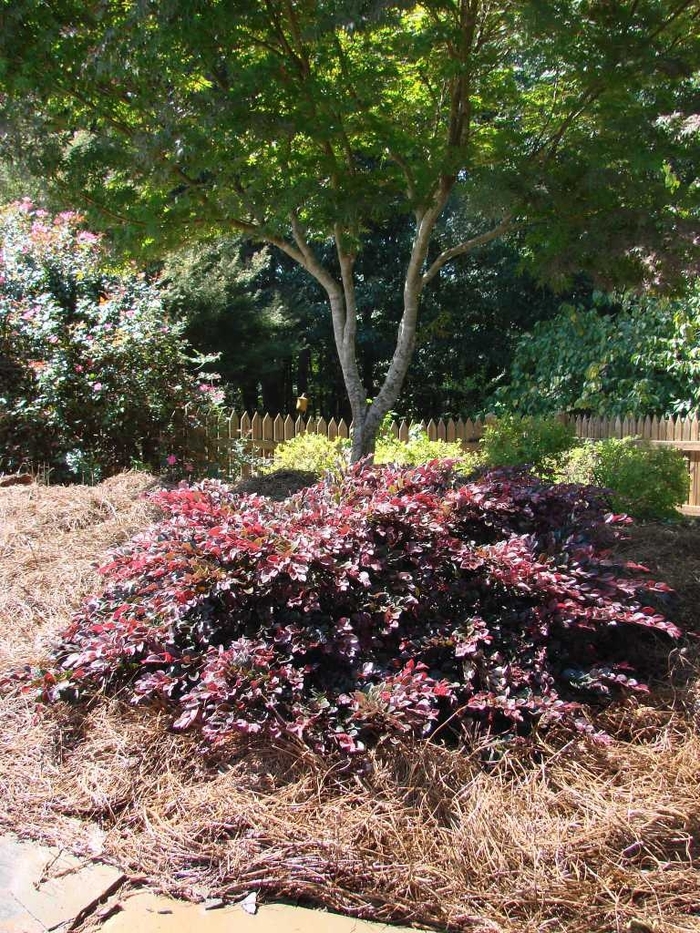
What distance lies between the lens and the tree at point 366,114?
16.0ft

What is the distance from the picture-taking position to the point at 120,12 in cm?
506

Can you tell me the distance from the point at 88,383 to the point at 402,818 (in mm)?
6296

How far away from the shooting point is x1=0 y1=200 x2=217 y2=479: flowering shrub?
25.6ft

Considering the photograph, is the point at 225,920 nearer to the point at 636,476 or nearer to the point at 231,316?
→ the point at 636,476

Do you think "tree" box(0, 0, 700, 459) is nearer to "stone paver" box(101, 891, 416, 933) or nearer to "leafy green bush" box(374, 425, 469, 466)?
"leafy green bush" box(374, 425, 469, 466)

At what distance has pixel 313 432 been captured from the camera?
32.8ft

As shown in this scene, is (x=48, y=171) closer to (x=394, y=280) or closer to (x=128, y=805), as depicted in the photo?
(x=128, y=805)

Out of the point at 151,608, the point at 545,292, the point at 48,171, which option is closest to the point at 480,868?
the point at 151,608

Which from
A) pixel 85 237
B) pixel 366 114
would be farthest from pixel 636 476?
pixel 85 237

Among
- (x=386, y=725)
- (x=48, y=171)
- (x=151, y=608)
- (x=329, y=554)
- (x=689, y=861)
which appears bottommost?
(x=689, y=861)

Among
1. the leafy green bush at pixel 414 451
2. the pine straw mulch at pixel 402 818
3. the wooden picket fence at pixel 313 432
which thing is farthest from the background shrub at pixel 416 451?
the pine straw mulch at pixel 402 818

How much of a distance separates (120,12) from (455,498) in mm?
3940

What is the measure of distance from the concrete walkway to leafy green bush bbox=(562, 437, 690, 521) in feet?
14.3

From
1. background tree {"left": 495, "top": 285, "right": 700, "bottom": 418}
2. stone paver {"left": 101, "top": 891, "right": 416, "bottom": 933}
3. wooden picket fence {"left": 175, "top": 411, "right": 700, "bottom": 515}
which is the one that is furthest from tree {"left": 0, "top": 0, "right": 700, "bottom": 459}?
background tree {"left": 495, "top": 285, "right": 700, "bottom": 418}
